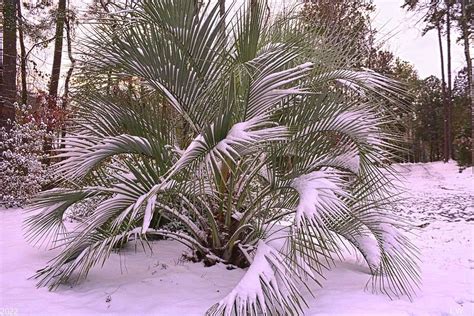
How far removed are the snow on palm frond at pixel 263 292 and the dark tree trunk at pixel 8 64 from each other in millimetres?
7323

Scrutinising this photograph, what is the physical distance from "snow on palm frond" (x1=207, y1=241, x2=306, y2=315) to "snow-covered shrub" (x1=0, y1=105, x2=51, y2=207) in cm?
574

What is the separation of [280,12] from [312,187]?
2.50 m

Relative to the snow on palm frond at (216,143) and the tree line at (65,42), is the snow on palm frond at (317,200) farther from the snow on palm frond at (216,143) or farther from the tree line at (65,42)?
the tree line at (65,42)

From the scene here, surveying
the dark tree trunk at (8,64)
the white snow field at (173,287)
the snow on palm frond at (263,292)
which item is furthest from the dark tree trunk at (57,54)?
the snow on palm frond at (263,292)

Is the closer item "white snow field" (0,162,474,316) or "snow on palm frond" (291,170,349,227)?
"snow on palm frond" (291,170,349,227)

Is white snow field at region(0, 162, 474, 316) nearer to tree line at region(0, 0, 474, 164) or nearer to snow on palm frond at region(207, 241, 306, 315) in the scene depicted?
snow on palm frond at region(207, 241, 306, 315)

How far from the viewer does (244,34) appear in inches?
130

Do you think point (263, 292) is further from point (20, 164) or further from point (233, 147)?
point (20, 164)

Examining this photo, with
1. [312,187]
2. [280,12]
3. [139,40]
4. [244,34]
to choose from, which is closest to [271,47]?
[244,34]

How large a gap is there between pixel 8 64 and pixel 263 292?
829 centimetres

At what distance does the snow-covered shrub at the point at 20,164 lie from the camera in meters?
7.48

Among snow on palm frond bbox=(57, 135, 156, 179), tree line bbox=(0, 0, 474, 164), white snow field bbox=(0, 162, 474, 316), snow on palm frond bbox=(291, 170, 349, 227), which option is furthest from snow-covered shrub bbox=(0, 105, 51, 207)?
snow on palm frond bbox=(291, 170, 349, 227)

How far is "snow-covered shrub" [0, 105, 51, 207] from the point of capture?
7477 mm

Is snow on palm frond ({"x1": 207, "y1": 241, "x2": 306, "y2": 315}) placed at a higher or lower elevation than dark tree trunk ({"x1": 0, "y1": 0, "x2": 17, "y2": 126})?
lower
